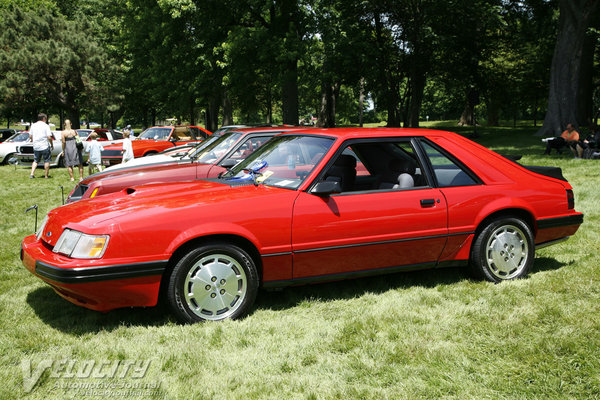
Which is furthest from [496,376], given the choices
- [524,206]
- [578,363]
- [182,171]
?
[182,171]

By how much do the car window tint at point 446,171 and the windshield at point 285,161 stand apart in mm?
969

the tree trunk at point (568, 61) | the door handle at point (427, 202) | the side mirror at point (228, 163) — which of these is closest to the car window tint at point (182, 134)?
the side mirror at point (228, 163)

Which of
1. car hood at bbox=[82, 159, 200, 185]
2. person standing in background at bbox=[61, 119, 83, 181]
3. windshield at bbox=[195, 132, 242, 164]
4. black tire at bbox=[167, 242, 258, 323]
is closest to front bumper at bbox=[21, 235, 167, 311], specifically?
black tire at bbox=[167, 242, 258, 323]

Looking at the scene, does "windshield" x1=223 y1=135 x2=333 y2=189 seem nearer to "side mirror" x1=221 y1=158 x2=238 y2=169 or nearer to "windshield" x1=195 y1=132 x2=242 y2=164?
"side mirror" x1=221 y1=158 x2=238 y2=169

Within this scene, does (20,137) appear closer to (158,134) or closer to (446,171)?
(158,134)

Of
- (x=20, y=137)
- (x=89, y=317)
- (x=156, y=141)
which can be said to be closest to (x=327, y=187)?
(x=89, y=317)

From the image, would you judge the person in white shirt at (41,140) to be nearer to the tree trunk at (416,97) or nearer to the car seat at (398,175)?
the car seat at (398,175)

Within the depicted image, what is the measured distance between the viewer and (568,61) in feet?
74.1

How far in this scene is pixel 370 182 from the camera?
5242mm

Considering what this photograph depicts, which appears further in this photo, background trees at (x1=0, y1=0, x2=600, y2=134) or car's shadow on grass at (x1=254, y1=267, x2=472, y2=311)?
background trees at (x1=0, y1=0, x2=600, y2=134)

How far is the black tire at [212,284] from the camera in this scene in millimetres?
4090

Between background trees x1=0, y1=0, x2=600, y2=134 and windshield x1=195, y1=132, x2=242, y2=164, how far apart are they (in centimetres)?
1485

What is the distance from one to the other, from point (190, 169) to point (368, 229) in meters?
4.03

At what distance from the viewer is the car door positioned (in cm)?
446
